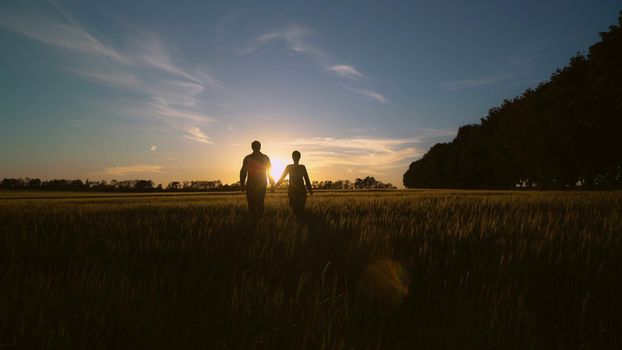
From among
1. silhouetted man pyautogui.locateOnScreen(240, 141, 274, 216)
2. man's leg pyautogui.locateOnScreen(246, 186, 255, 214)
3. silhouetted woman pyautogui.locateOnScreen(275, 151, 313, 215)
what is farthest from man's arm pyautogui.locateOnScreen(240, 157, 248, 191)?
silhouetted woman pyautogui.locateOnScreen(275, 151, 313, 215)

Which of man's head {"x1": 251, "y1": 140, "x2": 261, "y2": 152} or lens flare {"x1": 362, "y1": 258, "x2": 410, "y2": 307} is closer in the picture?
lens flare {"x1": 362, "y1": 258, "x2": 410, "y2": 307}

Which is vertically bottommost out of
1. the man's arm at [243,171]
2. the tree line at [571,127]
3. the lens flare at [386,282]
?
the lens flare at [386,282]

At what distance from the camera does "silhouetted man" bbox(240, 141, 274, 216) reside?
38.0ft

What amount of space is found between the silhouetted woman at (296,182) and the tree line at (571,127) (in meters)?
29.4

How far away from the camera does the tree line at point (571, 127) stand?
30.3 m

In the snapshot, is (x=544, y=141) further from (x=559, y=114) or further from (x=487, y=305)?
→ (x=487, y=305)

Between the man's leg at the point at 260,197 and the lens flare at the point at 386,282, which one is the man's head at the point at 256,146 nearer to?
the man's leg at the point at 260,197

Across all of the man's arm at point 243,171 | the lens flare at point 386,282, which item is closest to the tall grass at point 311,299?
the lens flare at point 386,282

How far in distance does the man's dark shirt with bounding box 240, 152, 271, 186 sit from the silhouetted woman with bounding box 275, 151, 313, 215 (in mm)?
840

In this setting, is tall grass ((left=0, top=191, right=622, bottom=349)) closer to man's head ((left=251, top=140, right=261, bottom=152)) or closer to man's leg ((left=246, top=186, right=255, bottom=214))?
man's leg ((left=246, top=186, right=255, bottom=214))

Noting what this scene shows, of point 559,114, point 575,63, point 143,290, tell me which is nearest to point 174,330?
point 143,290

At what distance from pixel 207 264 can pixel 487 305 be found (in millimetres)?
2997

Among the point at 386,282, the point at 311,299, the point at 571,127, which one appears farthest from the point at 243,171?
the point at 571,127

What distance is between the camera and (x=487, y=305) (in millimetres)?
3188
